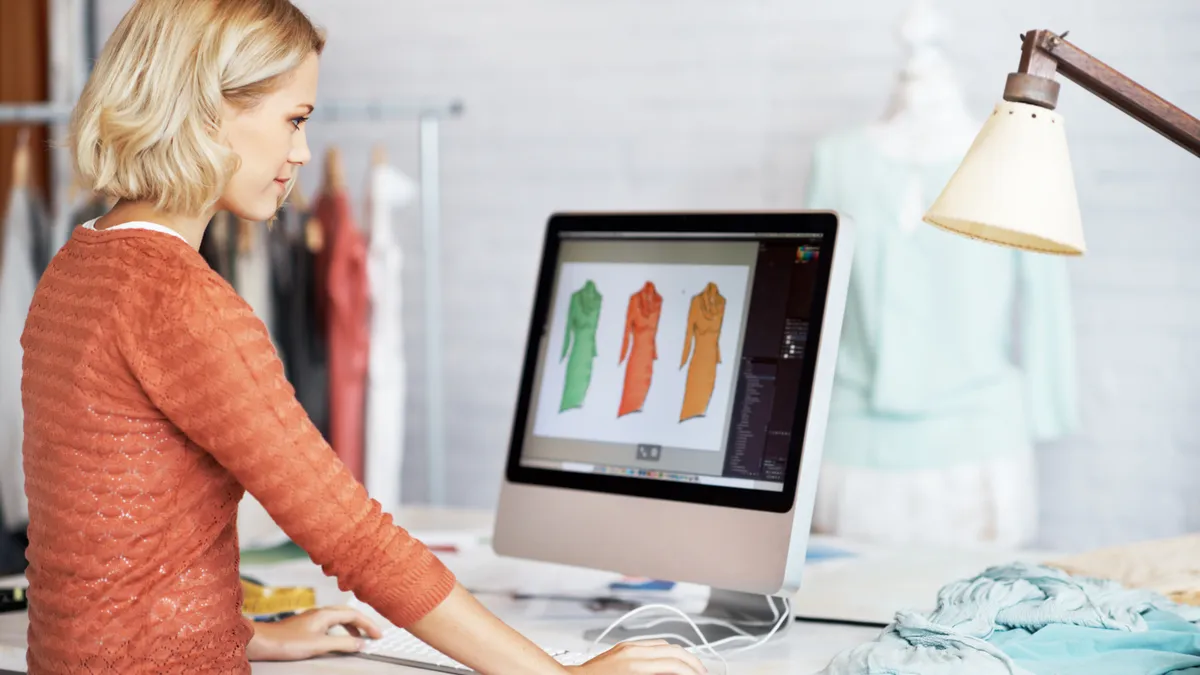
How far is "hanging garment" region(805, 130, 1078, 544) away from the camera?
2.54m

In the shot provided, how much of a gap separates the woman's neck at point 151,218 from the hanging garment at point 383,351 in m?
1.90

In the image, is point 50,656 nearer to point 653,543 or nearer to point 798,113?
point 653,543

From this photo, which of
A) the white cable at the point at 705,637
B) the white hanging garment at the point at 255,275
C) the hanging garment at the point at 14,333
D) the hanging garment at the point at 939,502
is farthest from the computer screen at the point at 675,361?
the hanging garment at the point at 14,333

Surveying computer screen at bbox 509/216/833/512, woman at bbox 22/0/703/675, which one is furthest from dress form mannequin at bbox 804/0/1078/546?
woman at bbox 22/0/703/675

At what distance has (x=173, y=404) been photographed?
36.9 inches

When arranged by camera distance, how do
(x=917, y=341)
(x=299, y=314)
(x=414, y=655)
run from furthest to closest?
(x=299, y=314)
(x=917, y=341)
(x=414, y=655)

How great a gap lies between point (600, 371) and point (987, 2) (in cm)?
207

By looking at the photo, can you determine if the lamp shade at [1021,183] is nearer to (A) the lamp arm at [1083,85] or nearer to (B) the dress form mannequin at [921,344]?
(A) the lamp arm at [1083,85]

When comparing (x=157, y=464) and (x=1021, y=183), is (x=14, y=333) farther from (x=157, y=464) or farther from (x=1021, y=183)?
(x=1021, y=183)

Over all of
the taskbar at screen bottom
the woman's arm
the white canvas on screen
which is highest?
the white canvas on screen

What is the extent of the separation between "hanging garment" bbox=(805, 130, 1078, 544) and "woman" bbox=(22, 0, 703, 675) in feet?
5.48

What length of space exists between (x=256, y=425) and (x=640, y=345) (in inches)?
22.1

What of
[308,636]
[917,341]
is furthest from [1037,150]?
[917,341]

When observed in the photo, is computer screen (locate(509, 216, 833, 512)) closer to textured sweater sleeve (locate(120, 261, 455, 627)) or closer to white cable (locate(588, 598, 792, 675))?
white cable (locate(588, 598, 792, 675))
